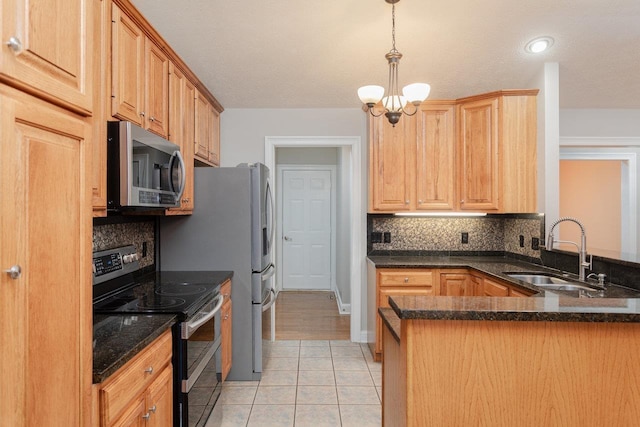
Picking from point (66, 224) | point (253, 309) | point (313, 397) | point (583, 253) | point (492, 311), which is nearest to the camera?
point (66, 224)

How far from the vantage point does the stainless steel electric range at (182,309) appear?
5.66ft

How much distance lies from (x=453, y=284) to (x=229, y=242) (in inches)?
77.0

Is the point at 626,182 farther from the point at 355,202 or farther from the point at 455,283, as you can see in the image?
the point at 355,202

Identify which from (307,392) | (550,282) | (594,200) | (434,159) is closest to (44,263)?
(307,392)

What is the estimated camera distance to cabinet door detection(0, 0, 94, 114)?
0.80m

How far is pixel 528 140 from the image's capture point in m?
3.26

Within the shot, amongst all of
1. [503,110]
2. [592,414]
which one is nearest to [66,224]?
[592,414]

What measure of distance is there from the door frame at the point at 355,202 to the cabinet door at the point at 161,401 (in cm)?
239

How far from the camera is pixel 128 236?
2.44m

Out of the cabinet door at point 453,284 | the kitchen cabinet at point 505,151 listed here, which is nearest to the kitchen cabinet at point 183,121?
the cabinet door at point 453,284

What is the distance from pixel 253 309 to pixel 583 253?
93.2 inches

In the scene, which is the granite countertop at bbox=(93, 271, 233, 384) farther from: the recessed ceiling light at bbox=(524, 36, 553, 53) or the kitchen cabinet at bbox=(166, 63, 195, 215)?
the recessed ceiling light at bbox=(524, 36, 553, 53)

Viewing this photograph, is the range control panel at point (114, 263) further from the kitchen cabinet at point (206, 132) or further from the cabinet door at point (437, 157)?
the cabinet door at point (437, 157)

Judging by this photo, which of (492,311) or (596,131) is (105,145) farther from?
(596,131)
